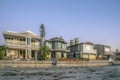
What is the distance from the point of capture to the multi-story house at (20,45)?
56.2 m

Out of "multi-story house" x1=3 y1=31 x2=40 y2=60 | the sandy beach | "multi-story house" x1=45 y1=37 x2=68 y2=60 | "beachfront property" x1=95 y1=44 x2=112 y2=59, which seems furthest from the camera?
"beachfront property" x1=95 y1=44 x2=112 y2=59

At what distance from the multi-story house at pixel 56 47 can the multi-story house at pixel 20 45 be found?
1093 cm

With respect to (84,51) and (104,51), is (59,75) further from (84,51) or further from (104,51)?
(104,51)

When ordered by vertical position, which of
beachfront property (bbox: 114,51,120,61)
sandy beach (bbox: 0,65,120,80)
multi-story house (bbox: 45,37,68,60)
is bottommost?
A: sandy beach (bbox: 0,65,120,80)

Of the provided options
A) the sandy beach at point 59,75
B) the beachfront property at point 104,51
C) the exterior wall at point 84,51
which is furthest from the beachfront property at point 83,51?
the sandy beach at point 59,75

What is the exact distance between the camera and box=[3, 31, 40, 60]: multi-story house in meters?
56.2

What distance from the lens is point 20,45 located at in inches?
2274

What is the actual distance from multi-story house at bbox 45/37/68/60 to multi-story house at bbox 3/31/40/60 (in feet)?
35.8

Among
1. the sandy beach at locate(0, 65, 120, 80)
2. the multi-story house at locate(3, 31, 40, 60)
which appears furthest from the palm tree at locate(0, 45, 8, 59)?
the sandy beach at locate(0, 65, 120, 80)

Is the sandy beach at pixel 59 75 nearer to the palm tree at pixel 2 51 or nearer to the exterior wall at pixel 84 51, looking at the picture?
the palm tree at pixel 2 51

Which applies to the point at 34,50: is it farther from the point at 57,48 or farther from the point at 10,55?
the point at 57,48

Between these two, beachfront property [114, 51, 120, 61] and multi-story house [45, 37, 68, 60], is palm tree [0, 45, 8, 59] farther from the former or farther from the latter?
beachfront property [114, 51, 120, 61]

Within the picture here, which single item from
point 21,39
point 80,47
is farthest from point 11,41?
point 80,47

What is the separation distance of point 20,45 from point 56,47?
1738 centimetres
